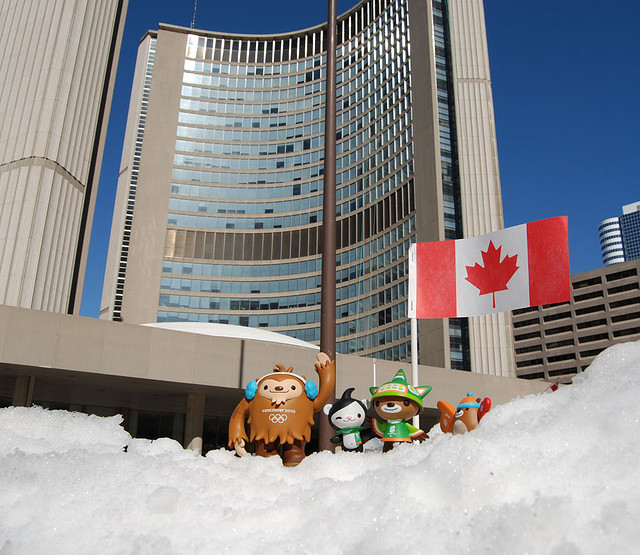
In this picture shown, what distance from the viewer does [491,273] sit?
10570mm

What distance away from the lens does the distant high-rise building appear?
23125 millimetres

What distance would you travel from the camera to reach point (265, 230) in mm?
69375

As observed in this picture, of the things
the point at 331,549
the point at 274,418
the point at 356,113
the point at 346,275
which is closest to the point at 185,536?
the point at 331,549

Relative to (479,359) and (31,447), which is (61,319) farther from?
(479,359)

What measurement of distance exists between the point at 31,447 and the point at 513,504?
1.45 m

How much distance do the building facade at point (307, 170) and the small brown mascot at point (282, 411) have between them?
44433 millimetres

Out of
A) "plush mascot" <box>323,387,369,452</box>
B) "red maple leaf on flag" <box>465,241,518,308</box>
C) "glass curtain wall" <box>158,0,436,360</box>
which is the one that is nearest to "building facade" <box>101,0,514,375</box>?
"glass curtain wall" <box>158,0,436,360</box>

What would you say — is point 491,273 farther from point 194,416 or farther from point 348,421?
point 194,416

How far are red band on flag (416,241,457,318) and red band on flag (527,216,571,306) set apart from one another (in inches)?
57.3

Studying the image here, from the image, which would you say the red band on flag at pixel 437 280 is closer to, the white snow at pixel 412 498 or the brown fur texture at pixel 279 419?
the brown fur texture at pixel 279 419

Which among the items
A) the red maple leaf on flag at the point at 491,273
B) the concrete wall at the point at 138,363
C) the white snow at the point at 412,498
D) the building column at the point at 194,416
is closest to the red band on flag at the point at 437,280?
the red maple leaf on flag at the point at 491,273

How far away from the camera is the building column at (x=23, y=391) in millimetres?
17947

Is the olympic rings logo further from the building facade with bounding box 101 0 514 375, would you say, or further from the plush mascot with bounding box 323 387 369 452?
the building facade with bounding box 101 0 514 375

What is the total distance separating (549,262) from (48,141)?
22.0 metres
